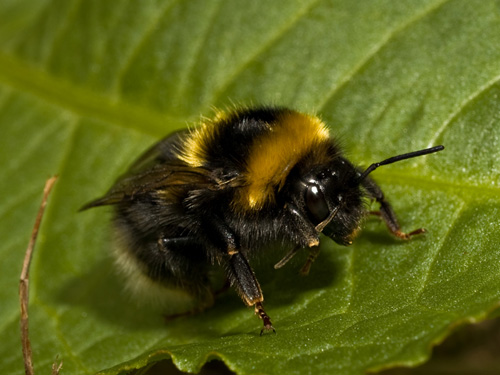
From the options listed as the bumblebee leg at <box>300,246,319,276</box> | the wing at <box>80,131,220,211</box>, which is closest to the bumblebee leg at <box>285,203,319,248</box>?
the bumblebee leg at <box>300,246,319,276</box>

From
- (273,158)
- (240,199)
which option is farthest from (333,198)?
(240,199)

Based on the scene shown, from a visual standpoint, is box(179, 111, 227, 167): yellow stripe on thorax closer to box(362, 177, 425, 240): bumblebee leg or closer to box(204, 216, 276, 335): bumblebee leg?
box(204, 216, 276, 335): bumblebee leg

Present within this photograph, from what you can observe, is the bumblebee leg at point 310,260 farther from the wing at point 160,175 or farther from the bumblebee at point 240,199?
the wing at point 160,175

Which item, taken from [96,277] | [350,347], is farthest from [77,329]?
[350,347]

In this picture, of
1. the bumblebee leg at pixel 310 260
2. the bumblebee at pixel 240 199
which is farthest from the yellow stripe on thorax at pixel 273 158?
the bumblebee leg at pixel 310 260

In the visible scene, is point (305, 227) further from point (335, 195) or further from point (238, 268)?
point (238, 268)

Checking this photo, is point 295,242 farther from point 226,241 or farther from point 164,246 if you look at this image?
point 164,246
